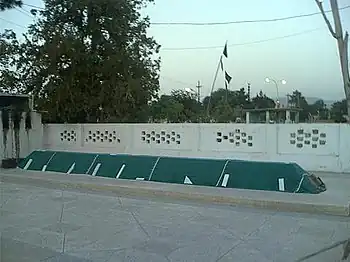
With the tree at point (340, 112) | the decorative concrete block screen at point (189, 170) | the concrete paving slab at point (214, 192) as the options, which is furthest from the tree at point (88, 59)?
the tree at point (340, 112)

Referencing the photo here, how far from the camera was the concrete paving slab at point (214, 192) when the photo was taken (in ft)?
22.0

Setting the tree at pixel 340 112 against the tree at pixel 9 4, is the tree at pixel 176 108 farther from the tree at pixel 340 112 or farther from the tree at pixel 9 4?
the tree at pixel 9 4

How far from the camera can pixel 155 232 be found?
213 inches

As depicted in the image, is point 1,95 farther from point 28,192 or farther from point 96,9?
point 28,192

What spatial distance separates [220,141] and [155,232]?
624 centimetres

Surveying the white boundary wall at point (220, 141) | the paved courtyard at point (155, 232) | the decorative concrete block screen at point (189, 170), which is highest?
the white boundary wall at point (220, 141)

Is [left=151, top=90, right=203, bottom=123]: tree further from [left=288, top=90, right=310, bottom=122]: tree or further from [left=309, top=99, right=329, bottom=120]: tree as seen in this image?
[left=309, top=99, right=329, bottom=120]: tree

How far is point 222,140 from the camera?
11406 millimetres

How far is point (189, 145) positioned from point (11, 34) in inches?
277

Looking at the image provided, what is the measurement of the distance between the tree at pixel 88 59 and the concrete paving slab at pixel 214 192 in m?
4.15

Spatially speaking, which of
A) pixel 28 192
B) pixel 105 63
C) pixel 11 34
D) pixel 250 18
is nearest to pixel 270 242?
pixel 28 192

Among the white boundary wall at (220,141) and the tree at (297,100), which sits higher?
the tree at (297,100)

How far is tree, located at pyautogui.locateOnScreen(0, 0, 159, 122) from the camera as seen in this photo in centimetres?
1352

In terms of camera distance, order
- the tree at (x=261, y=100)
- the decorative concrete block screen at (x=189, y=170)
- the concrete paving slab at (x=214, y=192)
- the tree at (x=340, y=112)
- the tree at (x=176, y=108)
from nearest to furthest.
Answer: the concrete paving slab at (x=214, y=192) → the tree at (x=340, y=112) → the decorative concrete block screen at (x=189, y=170) → the tree at (x=176, y=108) → the tree at (x=261, y=100)
